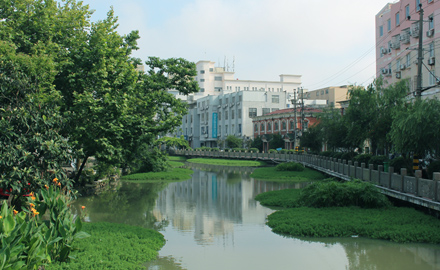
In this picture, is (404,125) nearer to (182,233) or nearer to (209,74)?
(182,233)

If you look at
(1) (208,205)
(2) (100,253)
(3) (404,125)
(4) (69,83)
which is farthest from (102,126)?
(3) (404,125)

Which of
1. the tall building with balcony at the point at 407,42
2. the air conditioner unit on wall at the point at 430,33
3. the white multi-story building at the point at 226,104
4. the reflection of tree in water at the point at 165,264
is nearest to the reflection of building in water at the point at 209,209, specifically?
the reflection of tree in water at the point at 165,264

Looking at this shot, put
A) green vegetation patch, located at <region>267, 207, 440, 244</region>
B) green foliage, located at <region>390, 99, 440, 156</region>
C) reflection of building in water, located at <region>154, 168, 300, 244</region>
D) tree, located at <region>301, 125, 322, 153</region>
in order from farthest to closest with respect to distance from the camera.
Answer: tree, located at <region>301, 125, 322, 153</region> → green foliage, located at <region>390, 99, 440, 156</region> → reflection of building in water, located at <region>154, 168, 300, 244</region> → green vegetation patch, located at <region>267, 207, 440, 244</region>

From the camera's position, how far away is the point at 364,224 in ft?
45.9

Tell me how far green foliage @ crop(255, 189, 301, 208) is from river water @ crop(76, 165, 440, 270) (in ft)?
2.16

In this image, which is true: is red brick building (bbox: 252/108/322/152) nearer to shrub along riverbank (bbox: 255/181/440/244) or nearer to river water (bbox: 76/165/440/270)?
river water (bbox: 76/165/440/270)

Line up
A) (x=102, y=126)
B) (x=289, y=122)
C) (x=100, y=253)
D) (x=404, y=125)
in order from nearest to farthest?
1. (x=100, y=253)
2. (x=404, y=125)
3. (x=102, y=126)
4. (x=289, y=122)

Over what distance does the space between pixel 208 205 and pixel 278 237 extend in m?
7.86

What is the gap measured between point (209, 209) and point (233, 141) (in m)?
53.9

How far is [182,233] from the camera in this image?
47.4ft

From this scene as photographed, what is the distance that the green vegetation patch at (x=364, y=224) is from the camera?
12.8m

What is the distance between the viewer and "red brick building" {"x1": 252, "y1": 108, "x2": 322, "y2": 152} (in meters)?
64.6

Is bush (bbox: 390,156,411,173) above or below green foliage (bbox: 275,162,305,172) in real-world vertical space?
above

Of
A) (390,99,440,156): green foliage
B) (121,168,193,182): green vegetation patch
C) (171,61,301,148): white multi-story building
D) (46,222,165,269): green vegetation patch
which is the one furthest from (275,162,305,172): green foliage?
(46,222,165,269): green vegetation patch
